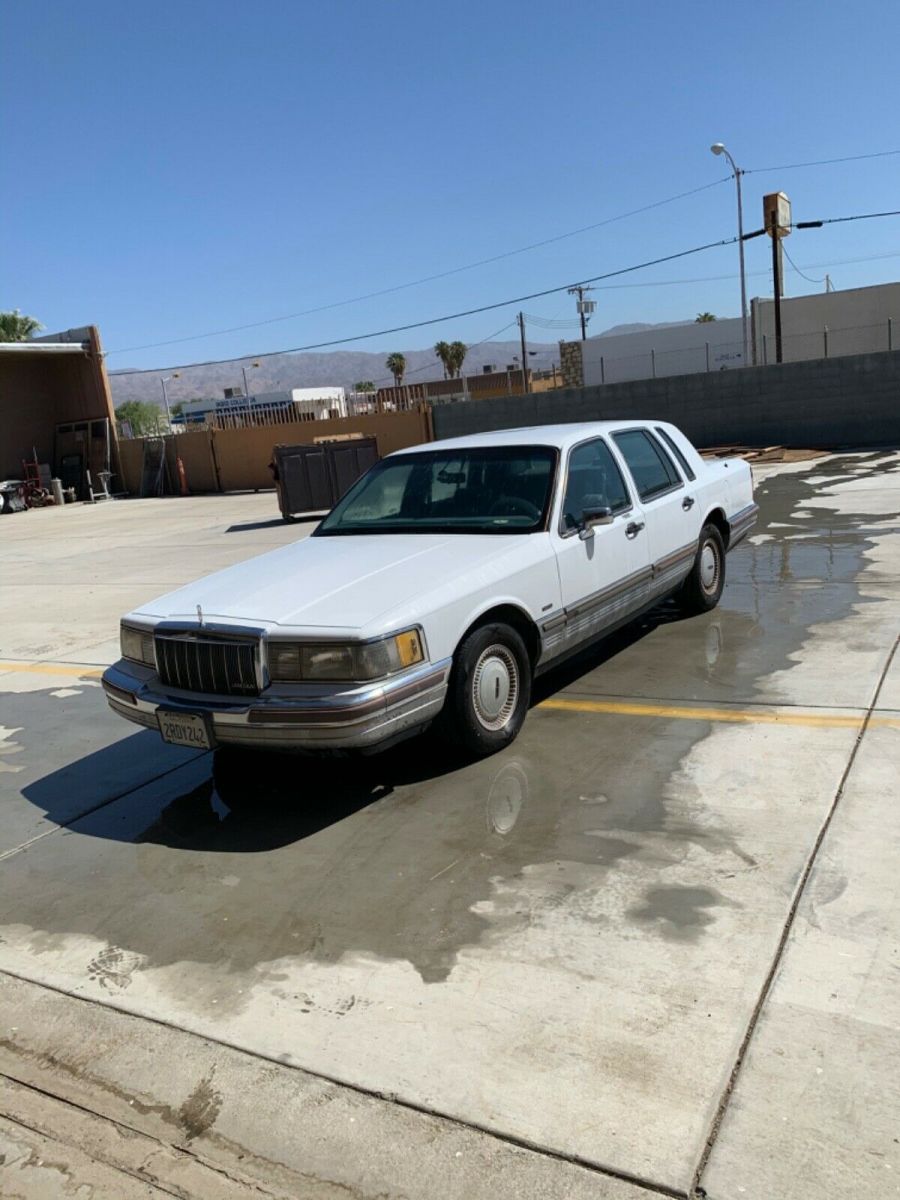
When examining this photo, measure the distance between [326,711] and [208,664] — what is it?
0.69m

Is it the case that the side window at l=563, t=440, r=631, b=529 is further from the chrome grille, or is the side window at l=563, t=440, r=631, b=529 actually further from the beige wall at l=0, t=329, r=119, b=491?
the beige wall at l=0, t=329, r=119, b=491

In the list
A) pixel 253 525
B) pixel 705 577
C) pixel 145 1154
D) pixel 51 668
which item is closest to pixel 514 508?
pixel 705 577

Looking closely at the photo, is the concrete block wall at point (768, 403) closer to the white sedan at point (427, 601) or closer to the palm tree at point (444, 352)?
the white sedan at point (427, 601)

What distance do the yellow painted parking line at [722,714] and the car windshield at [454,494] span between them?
1118mm

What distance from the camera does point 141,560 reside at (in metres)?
14.2

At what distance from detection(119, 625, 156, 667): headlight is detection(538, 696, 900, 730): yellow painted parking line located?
7.39 ft

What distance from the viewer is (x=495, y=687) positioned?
4.88 meters

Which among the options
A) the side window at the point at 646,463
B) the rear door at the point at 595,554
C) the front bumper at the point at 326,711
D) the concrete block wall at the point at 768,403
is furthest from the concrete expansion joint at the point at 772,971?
the concrete block wall at the point at 768,403

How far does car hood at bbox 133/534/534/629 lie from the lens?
14.3 feet

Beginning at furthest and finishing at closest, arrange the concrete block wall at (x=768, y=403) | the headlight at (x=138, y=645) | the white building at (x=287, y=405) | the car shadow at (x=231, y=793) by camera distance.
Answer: the white building at (x=287, y=405), the concrete block wall at (x=768, y=403), the headlight at (x=138, y=645), the car shadow at (x=231, y=793)

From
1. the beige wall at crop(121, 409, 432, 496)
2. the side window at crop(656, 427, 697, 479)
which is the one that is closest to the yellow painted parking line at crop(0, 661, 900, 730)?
the side window at crop(656, 427, 697, 479)

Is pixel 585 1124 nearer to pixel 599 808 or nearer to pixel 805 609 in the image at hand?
pixel 599 808

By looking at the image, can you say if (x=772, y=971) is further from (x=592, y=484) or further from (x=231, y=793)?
(x=592, y=484)

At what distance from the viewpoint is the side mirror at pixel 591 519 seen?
5477 millimetres
